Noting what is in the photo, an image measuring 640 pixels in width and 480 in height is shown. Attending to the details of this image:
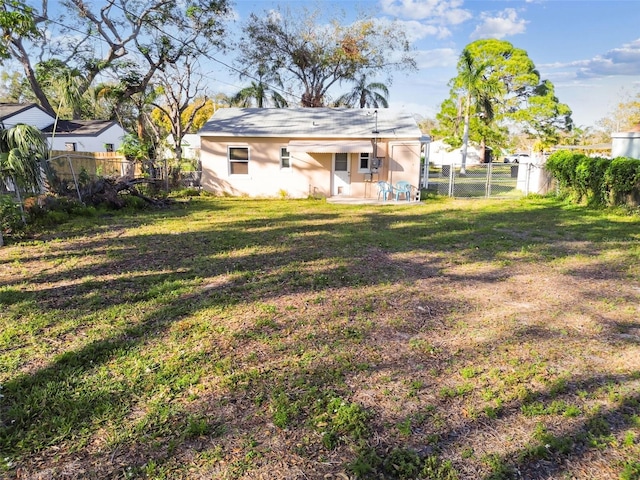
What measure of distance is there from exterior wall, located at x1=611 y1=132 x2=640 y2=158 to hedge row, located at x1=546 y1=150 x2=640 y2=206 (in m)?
1.04

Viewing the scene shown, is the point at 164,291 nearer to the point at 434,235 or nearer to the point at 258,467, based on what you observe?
the point at 258,467

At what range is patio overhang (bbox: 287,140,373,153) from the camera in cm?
1421

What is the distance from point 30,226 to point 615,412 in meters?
10.1

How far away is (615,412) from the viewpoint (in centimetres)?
283

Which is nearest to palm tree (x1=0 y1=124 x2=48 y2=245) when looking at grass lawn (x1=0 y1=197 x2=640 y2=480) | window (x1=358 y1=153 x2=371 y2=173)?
grass lawn (x1=0 y1=197 x2=640 y2=480)

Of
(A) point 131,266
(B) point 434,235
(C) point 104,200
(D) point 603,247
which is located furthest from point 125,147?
(D) point 603,247

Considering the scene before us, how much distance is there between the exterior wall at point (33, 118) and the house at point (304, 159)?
16743 mm

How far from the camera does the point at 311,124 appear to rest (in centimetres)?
1648

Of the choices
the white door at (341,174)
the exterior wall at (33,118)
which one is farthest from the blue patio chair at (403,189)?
the exterior wall at (33,118)

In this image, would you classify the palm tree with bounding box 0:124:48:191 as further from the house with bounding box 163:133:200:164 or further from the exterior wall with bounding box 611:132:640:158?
the exterior wall with bounding box 611:132:640:158

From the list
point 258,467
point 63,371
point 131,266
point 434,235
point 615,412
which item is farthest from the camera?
point 434,235

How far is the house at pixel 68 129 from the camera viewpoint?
25.6 m

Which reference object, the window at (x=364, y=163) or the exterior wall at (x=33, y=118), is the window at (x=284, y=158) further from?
the exterior wall at (x=33, y=118)

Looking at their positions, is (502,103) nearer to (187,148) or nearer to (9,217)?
(187,148)
